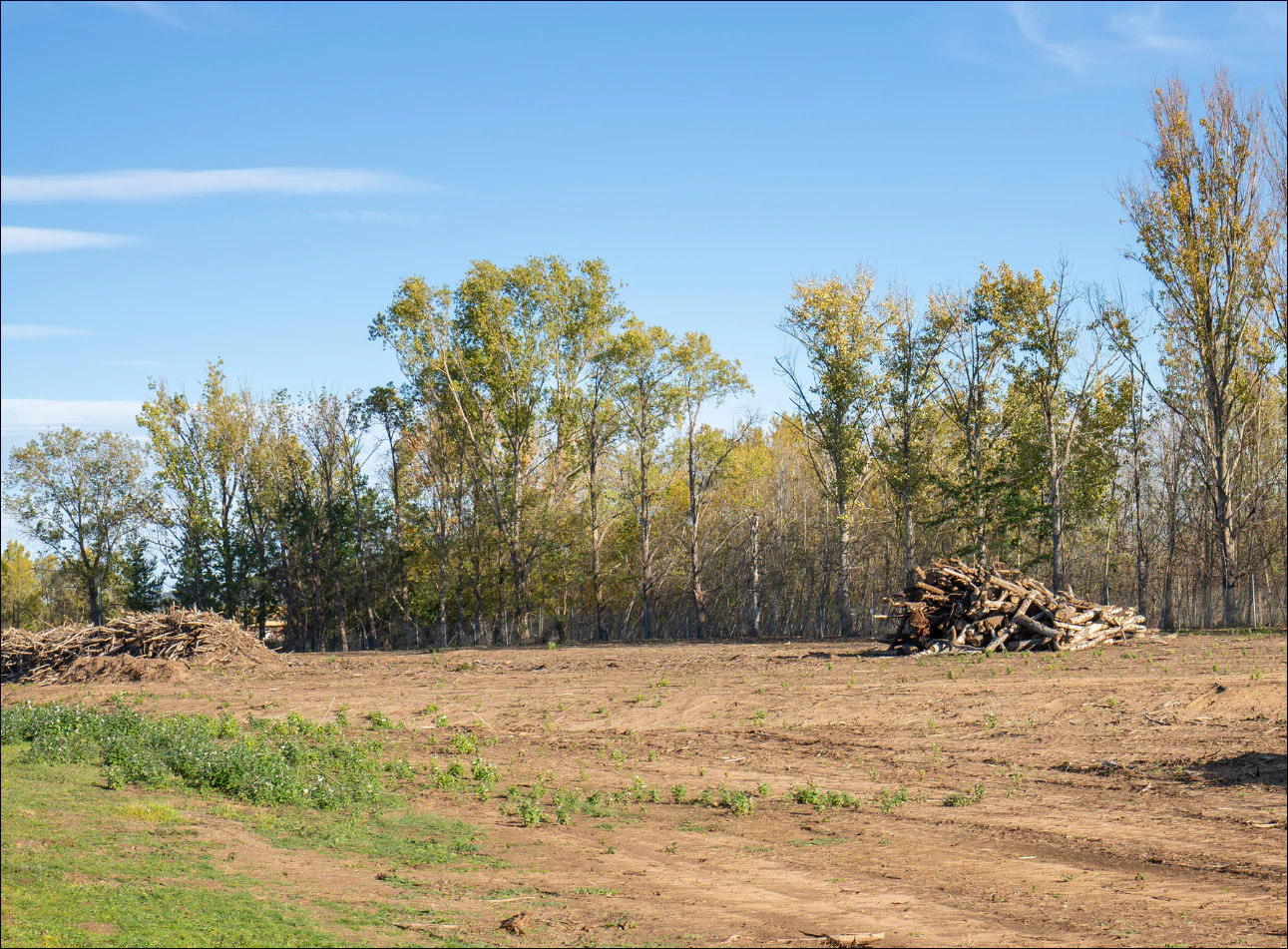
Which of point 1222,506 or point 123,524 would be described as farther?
point 123,524

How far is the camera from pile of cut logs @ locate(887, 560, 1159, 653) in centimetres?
2320

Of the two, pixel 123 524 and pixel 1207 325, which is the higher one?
pixel 1207 325

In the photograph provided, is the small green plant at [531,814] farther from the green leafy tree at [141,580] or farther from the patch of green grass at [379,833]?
the green leafy tree at [141,580]

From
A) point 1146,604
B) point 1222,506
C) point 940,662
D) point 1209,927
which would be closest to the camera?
point 1209,927

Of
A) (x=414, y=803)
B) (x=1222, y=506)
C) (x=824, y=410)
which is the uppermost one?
(x=824, y=410)

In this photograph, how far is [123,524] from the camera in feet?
167

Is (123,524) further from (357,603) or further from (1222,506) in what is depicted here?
(1222,506)

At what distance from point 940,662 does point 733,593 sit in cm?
2134

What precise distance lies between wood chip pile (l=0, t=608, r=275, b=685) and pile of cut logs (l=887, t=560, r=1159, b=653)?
57.3 feet

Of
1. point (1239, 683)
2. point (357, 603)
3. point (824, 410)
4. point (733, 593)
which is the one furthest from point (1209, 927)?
point (357, 603)

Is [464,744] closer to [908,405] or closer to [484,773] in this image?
[484,773]

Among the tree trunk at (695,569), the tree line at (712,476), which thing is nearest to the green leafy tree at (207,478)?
the tree line at (712,476)

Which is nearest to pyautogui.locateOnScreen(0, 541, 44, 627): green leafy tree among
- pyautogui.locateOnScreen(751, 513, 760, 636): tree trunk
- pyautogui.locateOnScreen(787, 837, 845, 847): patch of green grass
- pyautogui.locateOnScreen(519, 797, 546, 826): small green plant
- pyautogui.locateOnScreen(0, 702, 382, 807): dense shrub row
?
pyautogui.locateOnScreen(751, 513, 760, 636): tree trunk

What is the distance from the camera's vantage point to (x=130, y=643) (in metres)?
26.5
